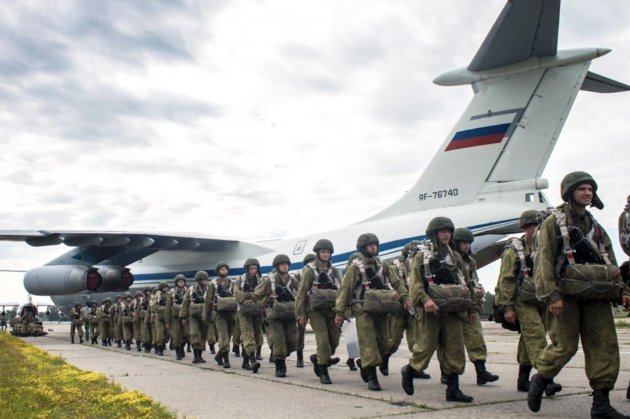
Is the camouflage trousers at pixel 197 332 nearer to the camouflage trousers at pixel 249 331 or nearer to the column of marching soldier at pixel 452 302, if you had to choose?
the column of marching soldier at pixel 452 302

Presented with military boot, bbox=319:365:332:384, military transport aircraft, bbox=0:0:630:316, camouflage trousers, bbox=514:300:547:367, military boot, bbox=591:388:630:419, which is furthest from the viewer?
military transport aircraft, bbox=0:0:630:316

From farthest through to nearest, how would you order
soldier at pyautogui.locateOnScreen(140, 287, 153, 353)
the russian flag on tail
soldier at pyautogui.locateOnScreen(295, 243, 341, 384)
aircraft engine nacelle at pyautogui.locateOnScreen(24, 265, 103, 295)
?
1. aircraft engine nacelle at pyautogui.locateOnScreen(24, 265, 103, 295)
2. soldier at pyautogui.locateOnScreen(140, 287, 153, 353)
3. the russian flag on tail
4. soldier at pyautogui.locateOnScreen(295, 243, 341, 384)

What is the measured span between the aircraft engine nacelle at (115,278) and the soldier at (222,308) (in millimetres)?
11214

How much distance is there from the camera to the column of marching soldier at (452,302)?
15.6 ft

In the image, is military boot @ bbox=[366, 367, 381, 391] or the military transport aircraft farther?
the military transport aircraft

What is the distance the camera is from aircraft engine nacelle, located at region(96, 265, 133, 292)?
845 inches

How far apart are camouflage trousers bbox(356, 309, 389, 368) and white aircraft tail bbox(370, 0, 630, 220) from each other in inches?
312

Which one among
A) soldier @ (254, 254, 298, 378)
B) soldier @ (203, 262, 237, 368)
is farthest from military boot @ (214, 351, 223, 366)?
soldier @ (254, 254, 298, 378)

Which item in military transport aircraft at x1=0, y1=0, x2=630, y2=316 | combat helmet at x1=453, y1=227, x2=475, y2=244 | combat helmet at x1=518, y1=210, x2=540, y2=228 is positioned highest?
military transport aircraft at x1=0, y1=0, x2=630, y2=316

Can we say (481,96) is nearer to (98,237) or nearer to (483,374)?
(483,374)

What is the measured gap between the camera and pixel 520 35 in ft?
42.5

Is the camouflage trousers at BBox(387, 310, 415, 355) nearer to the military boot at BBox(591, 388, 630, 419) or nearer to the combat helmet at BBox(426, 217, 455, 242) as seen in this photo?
the combat helmet at BBox(426, 217, 455, 242)

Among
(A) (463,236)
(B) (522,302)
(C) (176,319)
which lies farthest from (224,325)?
(B) (522,302)

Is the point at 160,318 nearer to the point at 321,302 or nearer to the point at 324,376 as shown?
the point at 321,302
